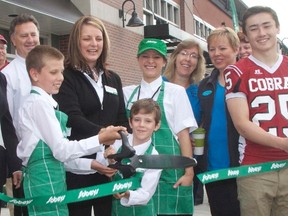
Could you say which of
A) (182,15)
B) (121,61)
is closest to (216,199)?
(121,61)

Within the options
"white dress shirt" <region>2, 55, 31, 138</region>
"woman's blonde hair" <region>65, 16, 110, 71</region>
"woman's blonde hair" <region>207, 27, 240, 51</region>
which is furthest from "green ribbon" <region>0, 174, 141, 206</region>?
"woman's blonde hair" <region>207, 27, 240, 51</region>

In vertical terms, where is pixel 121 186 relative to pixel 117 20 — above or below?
below

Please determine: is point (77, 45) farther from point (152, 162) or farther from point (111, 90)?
point (152, 162)

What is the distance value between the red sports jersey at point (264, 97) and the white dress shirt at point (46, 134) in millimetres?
1062

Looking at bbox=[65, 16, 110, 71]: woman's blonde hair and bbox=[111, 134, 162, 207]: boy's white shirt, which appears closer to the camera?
bbox=[111, 134, 162, 207]: boy's white shirt

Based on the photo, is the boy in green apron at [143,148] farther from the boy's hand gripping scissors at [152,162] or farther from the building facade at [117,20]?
the building facade at [117,20]

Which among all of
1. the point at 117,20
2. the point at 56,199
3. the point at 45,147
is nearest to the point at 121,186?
the point at 56,199

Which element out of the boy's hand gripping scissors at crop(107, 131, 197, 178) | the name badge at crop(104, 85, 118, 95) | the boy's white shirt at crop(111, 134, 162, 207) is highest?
the name badge at crop(104, 85, 118, 95)

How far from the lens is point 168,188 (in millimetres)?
3574

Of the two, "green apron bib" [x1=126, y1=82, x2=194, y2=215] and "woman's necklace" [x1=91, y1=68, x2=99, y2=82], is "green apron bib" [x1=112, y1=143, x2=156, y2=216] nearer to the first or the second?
"green apron bib" [x1=126, y1=82, x2=194, y2=215]

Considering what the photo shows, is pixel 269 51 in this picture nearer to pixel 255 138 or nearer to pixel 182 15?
pixel 255 138

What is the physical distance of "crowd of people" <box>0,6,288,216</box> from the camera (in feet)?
9.50

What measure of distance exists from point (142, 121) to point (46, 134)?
83cm

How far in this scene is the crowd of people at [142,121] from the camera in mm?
2896
